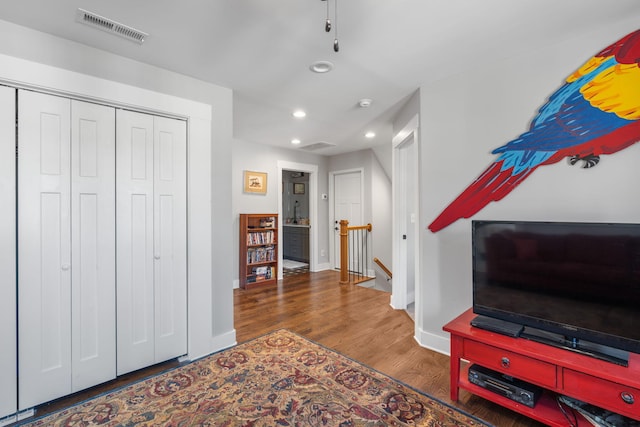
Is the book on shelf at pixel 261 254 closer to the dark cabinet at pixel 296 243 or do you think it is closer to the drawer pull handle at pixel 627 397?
the dark cabinet at pixel 296 243

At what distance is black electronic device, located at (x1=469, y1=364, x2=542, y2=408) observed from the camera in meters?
1.66

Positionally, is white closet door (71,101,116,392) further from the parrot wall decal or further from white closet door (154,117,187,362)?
the parrot wall decal

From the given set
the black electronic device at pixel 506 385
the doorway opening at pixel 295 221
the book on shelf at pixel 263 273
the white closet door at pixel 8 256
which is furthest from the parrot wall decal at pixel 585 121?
the doorway opening at pixel 295 221

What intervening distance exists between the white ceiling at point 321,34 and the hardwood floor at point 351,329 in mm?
2363

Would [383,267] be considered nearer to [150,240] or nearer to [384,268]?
[384,268]

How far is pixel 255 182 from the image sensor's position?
512 centimetres

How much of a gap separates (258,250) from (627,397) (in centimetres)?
444

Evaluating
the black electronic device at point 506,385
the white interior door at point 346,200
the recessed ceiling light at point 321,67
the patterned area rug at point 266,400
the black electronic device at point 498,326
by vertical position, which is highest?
the recessed ceiling light at point 321,67

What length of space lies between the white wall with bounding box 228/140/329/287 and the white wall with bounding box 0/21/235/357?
1.69m

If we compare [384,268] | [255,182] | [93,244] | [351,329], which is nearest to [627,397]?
[351,329]

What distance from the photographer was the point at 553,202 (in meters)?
2.04

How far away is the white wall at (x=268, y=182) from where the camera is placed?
16.1 ft

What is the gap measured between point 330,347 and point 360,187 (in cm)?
364

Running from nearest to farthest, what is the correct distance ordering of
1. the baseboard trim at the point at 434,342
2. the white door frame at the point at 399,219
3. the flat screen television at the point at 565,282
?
the flat screen television at the point at 565,282, the baseboard trim at the point at 434,342, the white door frame at the point at 399,219
